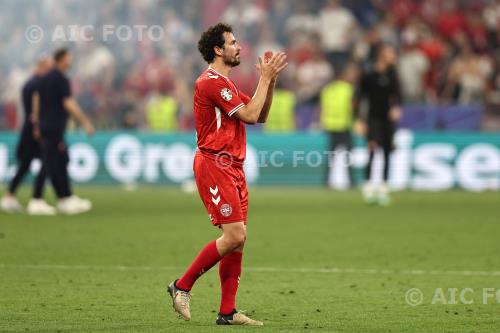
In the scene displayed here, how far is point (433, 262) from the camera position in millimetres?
11164

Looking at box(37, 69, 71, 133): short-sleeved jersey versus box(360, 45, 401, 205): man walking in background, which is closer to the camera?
box(37, 69, 71, 133): short-sleeved jersey

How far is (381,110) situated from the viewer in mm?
18703

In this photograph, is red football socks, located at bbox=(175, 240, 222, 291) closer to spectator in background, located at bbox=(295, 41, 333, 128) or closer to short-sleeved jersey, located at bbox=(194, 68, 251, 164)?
short-sleeved jersey, located at bbox=(194, 68, 251, 164)

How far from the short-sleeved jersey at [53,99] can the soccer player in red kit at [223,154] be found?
8956mm

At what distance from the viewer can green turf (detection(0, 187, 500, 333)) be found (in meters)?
7.76

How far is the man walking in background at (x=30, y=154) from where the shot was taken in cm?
1689

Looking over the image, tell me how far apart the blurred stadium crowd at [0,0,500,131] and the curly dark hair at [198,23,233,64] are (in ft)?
51.7

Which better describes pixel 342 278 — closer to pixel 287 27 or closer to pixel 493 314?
pixel 493 314

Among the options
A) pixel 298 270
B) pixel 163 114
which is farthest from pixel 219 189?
pixel 163 114

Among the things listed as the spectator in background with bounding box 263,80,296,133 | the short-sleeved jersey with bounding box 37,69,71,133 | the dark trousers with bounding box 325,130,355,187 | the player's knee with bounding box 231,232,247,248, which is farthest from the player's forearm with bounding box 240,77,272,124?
the spectator in background with bounding box 263,80,296,133

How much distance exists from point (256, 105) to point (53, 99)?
9.50 metres

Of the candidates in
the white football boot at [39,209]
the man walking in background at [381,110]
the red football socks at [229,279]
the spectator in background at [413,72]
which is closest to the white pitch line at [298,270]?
the red football socks at [229,279]

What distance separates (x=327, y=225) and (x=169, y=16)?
1139 cm

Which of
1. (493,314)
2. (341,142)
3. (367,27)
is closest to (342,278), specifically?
(493,314)
